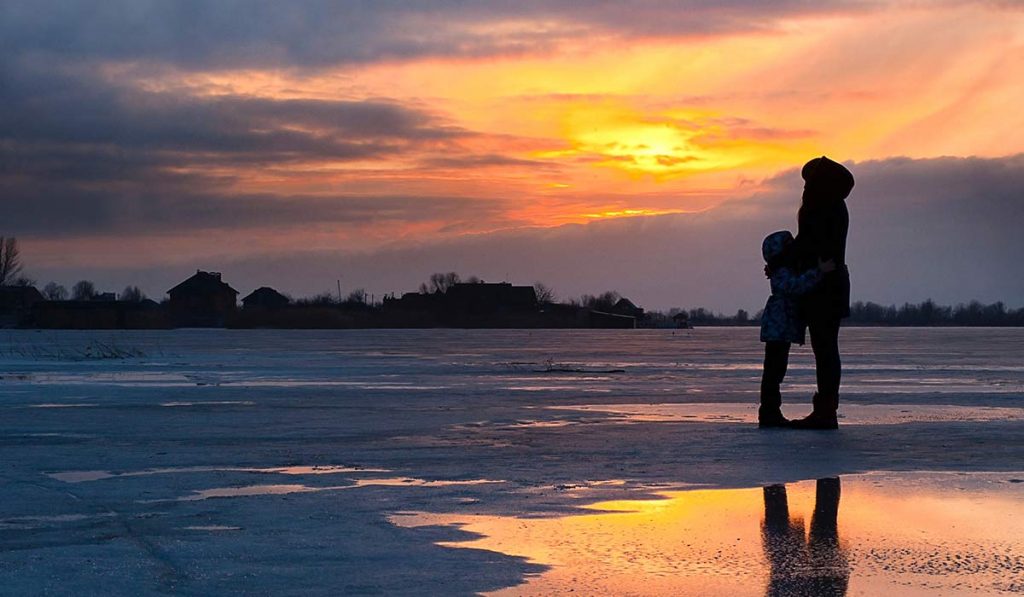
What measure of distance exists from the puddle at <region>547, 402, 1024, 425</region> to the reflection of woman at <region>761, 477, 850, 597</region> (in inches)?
250

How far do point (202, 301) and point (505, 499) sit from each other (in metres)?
176

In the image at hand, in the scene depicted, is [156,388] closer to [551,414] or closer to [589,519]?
[551,414]

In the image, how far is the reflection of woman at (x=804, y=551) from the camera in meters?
5.41

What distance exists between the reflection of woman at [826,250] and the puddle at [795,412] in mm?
1114

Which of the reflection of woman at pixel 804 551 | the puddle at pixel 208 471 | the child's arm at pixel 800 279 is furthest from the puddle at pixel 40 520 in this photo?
the child's arm at pixel 800 279

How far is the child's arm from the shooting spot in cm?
1308

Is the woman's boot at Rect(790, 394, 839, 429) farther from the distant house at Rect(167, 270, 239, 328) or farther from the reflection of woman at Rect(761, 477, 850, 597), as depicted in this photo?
the distant house at Rect(167, 270, 239, 328)

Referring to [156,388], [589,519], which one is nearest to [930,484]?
[589,519]

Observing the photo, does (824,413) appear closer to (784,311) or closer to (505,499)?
(784,311)

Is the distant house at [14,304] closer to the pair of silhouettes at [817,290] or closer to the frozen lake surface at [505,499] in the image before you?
the frozen lake surface at [505,499]

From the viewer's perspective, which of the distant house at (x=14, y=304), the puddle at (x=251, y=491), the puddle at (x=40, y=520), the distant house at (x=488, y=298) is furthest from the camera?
the distant house at (x=488, y=298)

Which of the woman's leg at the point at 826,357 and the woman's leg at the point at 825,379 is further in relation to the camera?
the woman's leg at the point at 826,357

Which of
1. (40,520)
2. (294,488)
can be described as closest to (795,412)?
(294,488)

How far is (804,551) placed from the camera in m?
6.18
